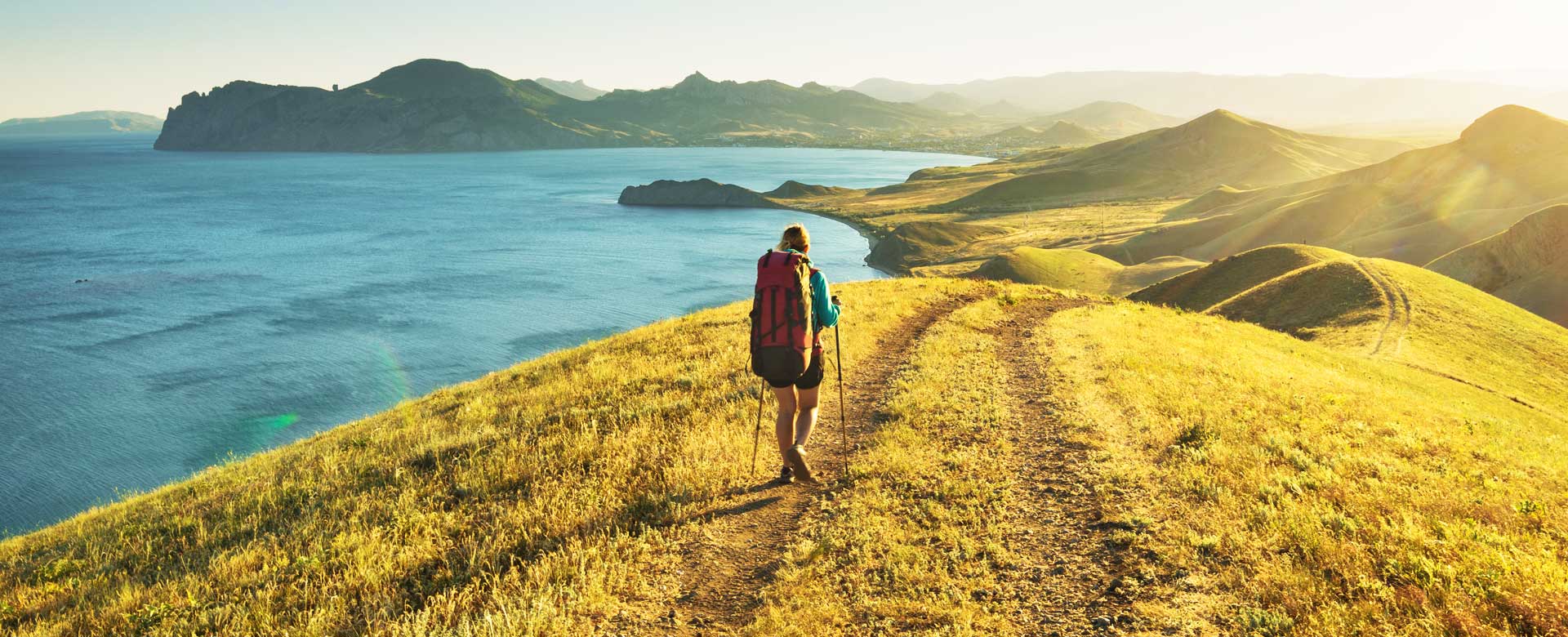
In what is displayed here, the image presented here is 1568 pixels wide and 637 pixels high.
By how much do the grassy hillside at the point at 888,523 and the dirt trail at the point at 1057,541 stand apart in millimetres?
42

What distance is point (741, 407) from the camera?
492 inches

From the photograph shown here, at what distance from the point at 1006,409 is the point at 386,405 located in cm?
4289

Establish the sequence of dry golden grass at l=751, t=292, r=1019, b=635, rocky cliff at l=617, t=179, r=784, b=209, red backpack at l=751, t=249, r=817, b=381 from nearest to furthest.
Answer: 1. dry golden grass at l=751, t=292, r=1019, b=635
2. red backpack at l=751, t=249, r=817, b=381
3. rocky cliff at l=617, t=179, r=784, b=209

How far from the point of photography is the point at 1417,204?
242ft

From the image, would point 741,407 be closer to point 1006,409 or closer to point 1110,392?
point 1006,409

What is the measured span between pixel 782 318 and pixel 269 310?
76561mm

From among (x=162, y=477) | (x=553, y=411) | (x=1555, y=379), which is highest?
(x=553, y=411)

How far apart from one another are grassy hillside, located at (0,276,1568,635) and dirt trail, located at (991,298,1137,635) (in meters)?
0.04

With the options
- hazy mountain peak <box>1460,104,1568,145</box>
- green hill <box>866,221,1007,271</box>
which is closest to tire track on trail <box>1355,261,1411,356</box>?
hazy mountain peak <box>1460,104,1568,145</box>

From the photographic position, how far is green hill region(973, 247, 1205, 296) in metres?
68.1

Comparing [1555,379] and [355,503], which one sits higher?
[355,503]

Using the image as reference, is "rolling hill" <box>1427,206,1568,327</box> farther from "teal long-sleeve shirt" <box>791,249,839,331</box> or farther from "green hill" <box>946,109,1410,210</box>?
"green hill" <box>946,109,1410,210</box>

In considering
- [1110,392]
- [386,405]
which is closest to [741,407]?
[1110,392]

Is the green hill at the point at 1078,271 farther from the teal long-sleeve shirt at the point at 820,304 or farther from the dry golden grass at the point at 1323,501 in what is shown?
the teal long-sleeve shirt at the point at 820,304
